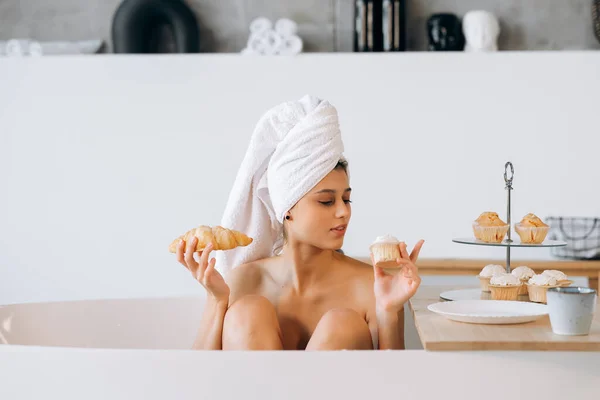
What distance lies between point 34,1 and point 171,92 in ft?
2.68

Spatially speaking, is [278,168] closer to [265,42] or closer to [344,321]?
[344,321]

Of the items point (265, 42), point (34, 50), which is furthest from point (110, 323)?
point (34, 50)

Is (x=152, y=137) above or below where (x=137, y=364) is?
above

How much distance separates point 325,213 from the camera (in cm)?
179

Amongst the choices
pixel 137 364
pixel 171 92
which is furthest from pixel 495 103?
pixel 137 364

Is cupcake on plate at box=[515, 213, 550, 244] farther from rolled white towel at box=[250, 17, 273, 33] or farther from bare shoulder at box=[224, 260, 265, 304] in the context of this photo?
rolled white towel at box=[250, 17, 273, 33]

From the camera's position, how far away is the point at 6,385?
151 cm

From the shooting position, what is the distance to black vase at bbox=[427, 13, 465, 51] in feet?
11.4

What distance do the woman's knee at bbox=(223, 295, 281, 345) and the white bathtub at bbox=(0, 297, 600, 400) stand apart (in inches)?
9.4

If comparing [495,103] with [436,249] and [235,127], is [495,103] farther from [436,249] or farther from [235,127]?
[235,127]

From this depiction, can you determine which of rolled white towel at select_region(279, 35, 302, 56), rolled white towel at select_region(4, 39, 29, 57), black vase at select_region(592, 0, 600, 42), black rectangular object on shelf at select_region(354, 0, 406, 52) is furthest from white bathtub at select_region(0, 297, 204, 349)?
black vase at select_region(592, 0, 600, 42)

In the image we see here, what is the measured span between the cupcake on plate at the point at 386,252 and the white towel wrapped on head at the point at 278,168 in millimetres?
236

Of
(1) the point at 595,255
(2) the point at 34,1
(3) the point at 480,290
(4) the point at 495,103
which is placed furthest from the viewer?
(2) the point at 34,1

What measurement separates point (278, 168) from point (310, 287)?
0.29 meters
